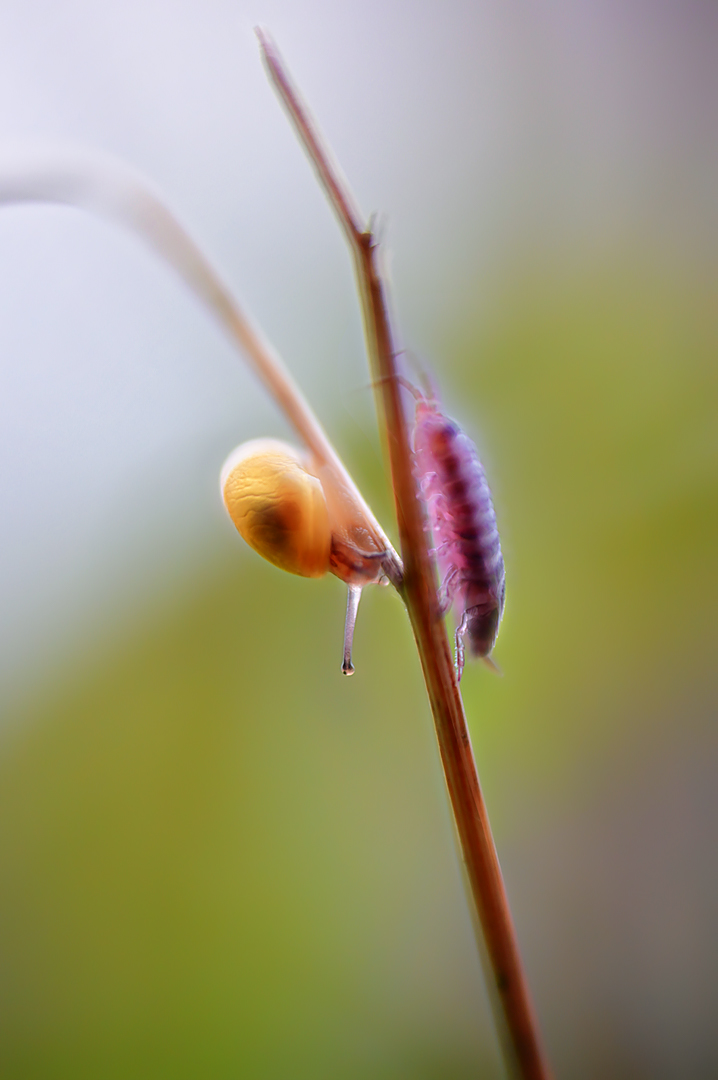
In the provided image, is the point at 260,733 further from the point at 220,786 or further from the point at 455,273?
the point at 455,273

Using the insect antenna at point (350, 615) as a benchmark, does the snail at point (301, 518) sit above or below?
above

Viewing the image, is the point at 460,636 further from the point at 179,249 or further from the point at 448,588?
the point at 179,249

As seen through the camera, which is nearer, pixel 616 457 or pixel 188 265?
pixel 188 265

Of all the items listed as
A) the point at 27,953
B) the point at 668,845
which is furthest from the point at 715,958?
the point at 27,953

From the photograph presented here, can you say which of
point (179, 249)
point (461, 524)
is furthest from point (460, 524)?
point (179, 249)

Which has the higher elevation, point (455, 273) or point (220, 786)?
point (455, 273)

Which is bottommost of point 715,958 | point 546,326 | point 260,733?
point 715,958

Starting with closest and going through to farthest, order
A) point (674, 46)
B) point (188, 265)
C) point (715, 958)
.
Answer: point (188, 265) < point (715, 958) < point (674, 46)

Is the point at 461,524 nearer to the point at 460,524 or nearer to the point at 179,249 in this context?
the point at 460,524
